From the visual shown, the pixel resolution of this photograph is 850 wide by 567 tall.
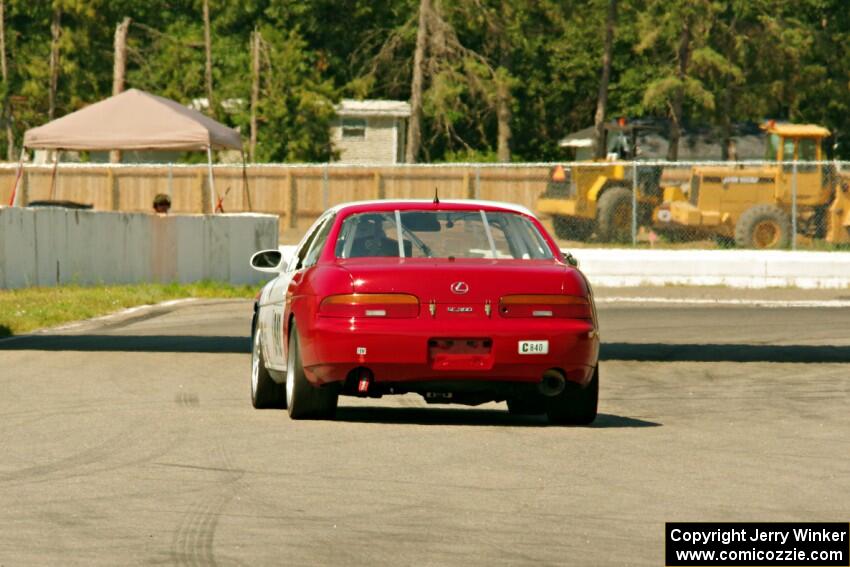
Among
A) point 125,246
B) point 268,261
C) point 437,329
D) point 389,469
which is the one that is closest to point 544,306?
point 437,329

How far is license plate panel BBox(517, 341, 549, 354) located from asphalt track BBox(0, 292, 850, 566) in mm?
517

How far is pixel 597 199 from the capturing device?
42.3 metres

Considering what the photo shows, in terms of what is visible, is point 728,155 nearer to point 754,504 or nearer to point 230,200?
point 230,200

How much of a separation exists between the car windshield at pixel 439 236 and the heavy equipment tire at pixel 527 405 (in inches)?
35.2

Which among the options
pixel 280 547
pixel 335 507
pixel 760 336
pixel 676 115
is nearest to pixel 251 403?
pixel 335 507

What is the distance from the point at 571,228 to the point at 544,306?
3177 cm

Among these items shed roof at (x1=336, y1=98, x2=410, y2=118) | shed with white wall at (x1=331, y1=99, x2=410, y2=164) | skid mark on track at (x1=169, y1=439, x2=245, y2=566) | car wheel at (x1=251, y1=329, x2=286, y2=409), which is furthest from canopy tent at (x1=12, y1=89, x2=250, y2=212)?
shed roof at (x1=336, y1=98, x2=410, y2=118)

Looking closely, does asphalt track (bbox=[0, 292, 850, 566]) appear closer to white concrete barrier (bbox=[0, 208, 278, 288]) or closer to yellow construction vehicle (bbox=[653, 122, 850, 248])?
white concrete barrier (bbox=[0, 208, 278, 288])

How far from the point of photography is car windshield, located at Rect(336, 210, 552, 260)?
11984 mm

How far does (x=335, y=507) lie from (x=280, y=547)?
1.06 m

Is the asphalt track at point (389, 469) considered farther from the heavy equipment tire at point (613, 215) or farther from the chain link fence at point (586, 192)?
the heavy equipment tire at point (613, 215)

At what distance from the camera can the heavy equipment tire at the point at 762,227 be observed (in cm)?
4012

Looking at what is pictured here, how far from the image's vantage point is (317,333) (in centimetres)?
1131

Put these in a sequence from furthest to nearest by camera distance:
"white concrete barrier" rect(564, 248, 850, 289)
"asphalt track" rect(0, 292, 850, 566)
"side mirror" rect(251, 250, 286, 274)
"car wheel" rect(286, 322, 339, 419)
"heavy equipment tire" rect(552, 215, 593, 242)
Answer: "heavy equipment tire" rect(552, 215, 593, 242) → "white concrete barrier" rect(564, 248, 850, 289) → "side mirror" rect(251, 250, 286, 274) → "car wheel" rect(286, 322, 339, 419) → "asphalt track" rect(0, 292, 850, 566)
